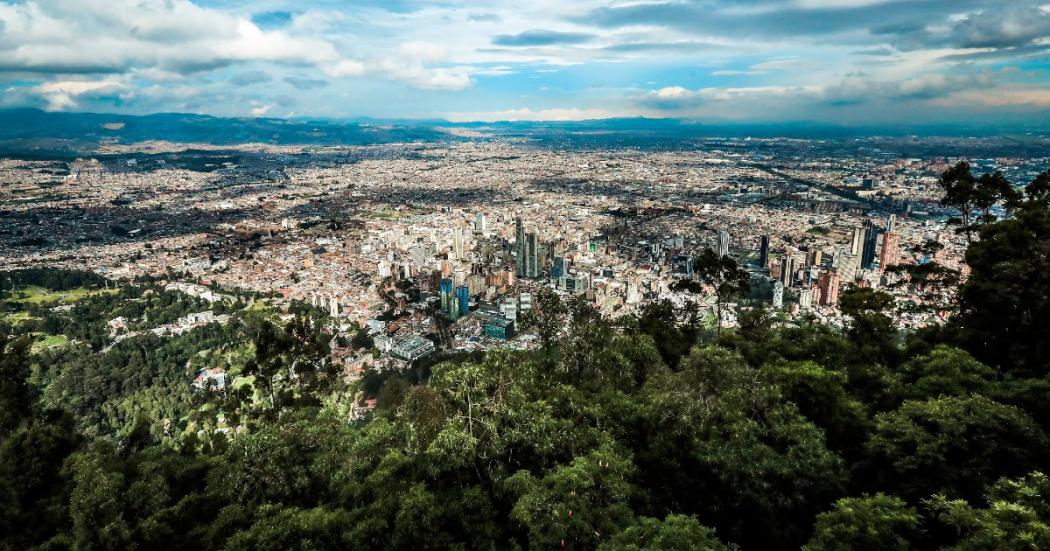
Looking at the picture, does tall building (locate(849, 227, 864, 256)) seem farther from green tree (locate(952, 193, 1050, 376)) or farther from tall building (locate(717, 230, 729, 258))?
green tree (locate(952, 193, 1050, 376))

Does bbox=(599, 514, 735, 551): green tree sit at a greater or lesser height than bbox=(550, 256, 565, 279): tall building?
greater

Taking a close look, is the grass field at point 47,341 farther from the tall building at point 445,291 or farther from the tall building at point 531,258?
the tall building at point 531,258

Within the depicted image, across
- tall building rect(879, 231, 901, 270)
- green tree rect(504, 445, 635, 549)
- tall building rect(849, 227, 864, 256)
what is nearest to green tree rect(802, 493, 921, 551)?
green tree rect(504, 445, 635, 549)

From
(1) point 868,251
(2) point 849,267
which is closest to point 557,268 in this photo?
(2) point 849,267

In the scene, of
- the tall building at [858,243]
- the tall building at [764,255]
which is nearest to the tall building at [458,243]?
the tall building at [764,255]

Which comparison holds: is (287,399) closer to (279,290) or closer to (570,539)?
(570,539)
